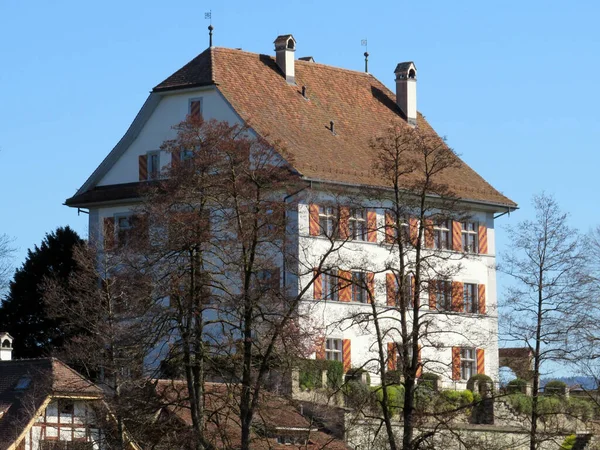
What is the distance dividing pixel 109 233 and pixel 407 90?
696 inches

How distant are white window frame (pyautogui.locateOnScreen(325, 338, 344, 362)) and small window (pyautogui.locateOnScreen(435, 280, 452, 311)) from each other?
67.9 feet

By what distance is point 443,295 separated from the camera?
46.2 metres

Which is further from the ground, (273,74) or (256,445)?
(273,74)

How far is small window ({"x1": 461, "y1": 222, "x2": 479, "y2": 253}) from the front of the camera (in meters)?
72.4

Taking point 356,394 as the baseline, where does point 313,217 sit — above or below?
above

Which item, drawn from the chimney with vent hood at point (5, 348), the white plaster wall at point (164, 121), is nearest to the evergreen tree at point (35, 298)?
the chimney with vent hood at point (5, 348)

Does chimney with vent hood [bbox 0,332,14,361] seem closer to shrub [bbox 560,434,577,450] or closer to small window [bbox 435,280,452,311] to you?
→ shrub [bbox 560,434,577,450]

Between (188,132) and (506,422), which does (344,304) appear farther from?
(188,132)

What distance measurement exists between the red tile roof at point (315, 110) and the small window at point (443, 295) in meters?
21.3

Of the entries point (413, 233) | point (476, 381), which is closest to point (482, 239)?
point (476, 381)

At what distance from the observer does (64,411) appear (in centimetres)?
6034

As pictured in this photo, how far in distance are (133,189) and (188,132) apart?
71.5 feet

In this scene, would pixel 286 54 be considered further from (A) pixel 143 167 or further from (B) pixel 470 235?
(B) pixel 470 235

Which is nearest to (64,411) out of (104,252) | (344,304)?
(104,252)
